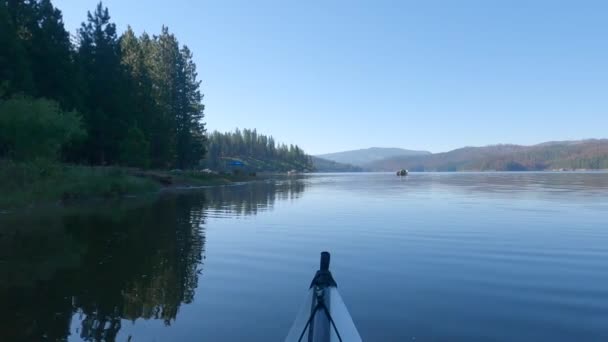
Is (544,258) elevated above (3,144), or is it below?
below

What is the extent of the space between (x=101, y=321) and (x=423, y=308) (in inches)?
246

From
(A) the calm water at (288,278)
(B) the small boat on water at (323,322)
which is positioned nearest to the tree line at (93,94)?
(A) the calm water at (288,278)

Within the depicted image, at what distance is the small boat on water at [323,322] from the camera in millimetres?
4965

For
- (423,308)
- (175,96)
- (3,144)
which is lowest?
(423,308)

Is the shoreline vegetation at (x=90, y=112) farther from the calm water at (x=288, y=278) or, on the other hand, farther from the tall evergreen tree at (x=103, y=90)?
the calm water at (x=288, y=278)

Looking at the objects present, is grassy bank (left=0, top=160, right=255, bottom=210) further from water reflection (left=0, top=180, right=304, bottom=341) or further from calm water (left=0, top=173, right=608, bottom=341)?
water reflection (left=0, top=180, right=304, bottom=341)

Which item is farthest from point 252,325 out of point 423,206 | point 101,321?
point 423,206

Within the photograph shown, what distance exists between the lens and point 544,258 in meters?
12.6

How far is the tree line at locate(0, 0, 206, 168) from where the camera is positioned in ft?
107

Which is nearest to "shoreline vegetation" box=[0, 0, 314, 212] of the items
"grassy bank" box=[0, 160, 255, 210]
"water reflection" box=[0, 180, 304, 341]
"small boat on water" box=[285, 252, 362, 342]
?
"grassy bank" box=[0, 160, 255, 210]

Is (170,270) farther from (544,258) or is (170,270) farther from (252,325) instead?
(544,258)

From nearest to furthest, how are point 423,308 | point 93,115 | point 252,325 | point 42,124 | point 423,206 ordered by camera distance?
point 252,325 → point 423,308 → point 423,206 → point 42,124 → point 93,115

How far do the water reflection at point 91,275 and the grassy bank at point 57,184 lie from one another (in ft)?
27.7

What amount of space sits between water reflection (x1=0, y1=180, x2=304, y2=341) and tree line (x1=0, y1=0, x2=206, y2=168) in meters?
16.3
